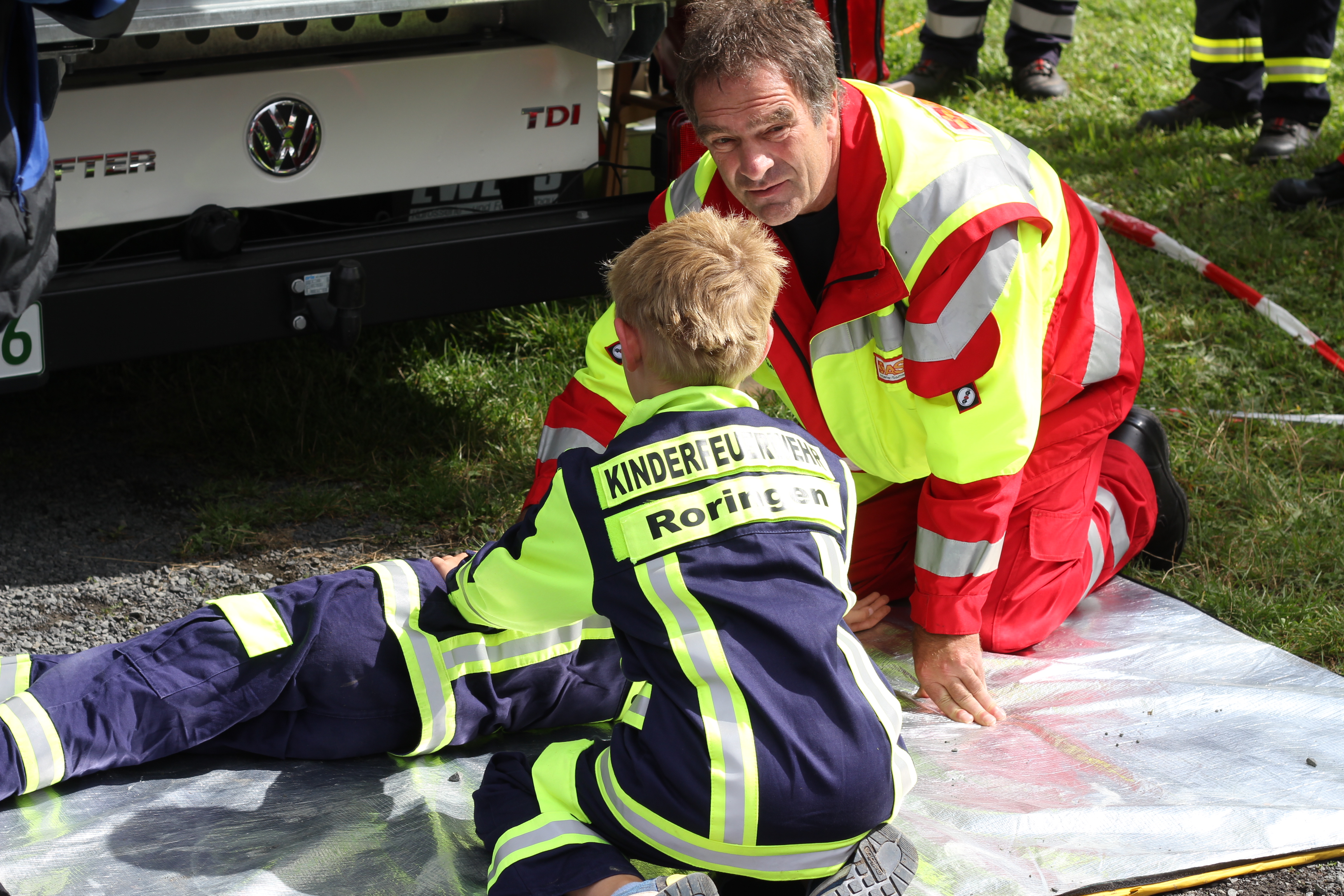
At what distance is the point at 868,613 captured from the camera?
2.81 metres

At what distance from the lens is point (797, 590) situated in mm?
1747

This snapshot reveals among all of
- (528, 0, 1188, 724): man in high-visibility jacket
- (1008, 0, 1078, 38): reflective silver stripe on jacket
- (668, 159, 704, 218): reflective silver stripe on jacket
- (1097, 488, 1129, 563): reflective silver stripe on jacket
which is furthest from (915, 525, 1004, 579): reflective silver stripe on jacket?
(1008, 0, 1078, 38): reflective silver stripe on jacket

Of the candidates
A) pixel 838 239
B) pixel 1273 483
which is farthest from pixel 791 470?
pixel 1273 483

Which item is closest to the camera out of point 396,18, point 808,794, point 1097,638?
point 808,794

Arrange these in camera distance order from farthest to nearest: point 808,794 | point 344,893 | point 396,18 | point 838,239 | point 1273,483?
point 1273,483
point 396,18
point 838,239
point 344,893
point 808,794

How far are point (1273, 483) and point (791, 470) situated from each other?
2.19 meters

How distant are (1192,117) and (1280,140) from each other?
0.61 metres

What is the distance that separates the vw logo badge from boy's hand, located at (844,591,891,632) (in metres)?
1.63

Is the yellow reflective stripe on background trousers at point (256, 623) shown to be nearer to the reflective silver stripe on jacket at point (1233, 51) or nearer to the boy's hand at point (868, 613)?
the boy's hand at point (868, 613)

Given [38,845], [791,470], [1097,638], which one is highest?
[791,470]

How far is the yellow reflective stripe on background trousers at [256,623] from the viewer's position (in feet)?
7.11

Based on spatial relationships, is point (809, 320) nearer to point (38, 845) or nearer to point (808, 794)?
point (808, 794)

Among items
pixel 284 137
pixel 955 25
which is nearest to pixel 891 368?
pixel 284 137

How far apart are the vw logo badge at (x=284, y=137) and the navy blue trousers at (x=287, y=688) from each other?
1.16m
